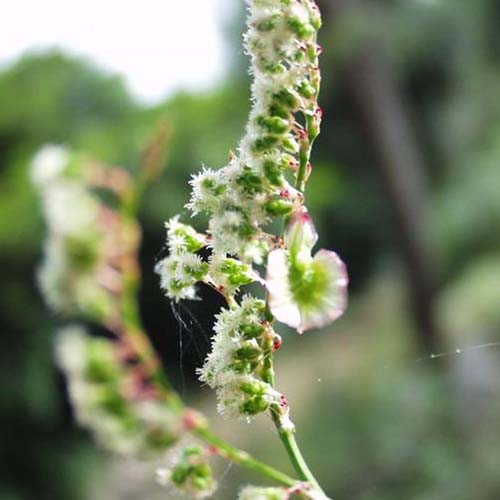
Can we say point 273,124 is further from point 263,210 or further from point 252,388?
point 252,388

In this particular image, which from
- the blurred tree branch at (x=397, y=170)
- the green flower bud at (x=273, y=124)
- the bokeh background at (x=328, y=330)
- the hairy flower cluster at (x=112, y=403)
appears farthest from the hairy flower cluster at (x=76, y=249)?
the blurred tree branch at (x=397, y=170)

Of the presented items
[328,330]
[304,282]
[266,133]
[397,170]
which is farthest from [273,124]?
[328,330]

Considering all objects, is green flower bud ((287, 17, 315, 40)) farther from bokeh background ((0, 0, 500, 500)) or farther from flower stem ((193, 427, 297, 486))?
bokeh background ((0, 0, 500, 500))

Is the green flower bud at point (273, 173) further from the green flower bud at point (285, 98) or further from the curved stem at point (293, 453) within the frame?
the curved stem at point (293, 453)

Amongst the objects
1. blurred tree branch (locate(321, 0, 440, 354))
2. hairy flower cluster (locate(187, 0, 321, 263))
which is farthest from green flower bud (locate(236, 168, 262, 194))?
blurred tree branch (locate(321, 0, 440, 354))

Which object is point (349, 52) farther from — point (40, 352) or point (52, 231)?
point (52, 231)

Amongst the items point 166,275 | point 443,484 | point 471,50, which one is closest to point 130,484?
point 443,484
